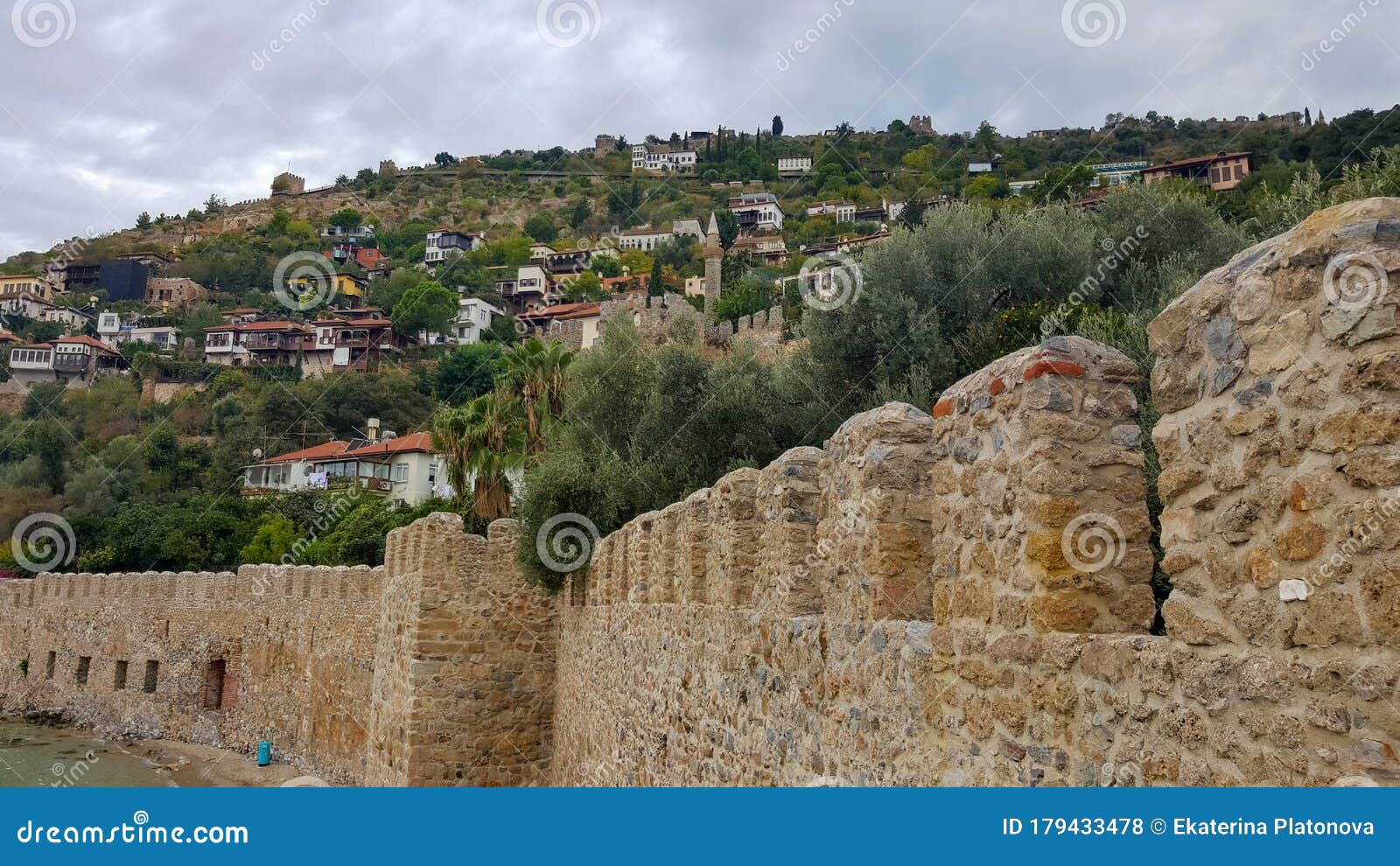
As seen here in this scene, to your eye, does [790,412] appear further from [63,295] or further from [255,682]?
[63,295]

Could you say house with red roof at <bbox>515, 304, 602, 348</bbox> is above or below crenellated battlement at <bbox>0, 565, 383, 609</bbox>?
above

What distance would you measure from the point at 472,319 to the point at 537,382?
2938 inches

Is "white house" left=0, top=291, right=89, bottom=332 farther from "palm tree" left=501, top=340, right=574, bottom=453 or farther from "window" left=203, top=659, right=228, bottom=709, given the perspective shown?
"palm tree" left=501, top=340, right=574, bottom=453

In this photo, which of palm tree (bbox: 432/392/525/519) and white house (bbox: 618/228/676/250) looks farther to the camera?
white house (bbox: 618/228/676/250)

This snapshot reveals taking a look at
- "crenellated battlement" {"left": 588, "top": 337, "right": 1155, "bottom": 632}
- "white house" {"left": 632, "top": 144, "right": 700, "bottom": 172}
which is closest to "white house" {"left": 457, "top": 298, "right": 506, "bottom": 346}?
"white house" {"left": 632, "top": 144, "right": 700, "bottom": 172}

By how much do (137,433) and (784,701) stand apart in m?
74.0

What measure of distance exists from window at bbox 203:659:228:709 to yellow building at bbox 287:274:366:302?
3120 inches

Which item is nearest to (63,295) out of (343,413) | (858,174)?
(343,413)

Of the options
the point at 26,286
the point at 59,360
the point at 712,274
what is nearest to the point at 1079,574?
the point at 712,274

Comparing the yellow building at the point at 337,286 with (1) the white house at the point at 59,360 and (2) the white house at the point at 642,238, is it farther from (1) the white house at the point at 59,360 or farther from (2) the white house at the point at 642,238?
(2) the white house at the point at 642,238

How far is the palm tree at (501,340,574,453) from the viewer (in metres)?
24.9

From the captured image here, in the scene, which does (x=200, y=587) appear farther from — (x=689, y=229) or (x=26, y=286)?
(x=689, y=229)

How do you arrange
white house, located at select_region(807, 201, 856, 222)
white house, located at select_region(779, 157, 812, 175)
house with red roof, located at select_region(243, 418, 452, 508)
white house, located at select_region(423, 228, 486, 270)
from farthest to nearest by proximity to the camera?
white house, located at select_region(779, 157, 812, 175)
white house, located at select_region(423, 228, 486, 270)
white house, located at select_region(807, 201, 856, 222)
house with red roof, located at select_region(243, 418, 452, 508)

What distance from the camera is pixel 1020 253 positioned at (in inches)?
544
